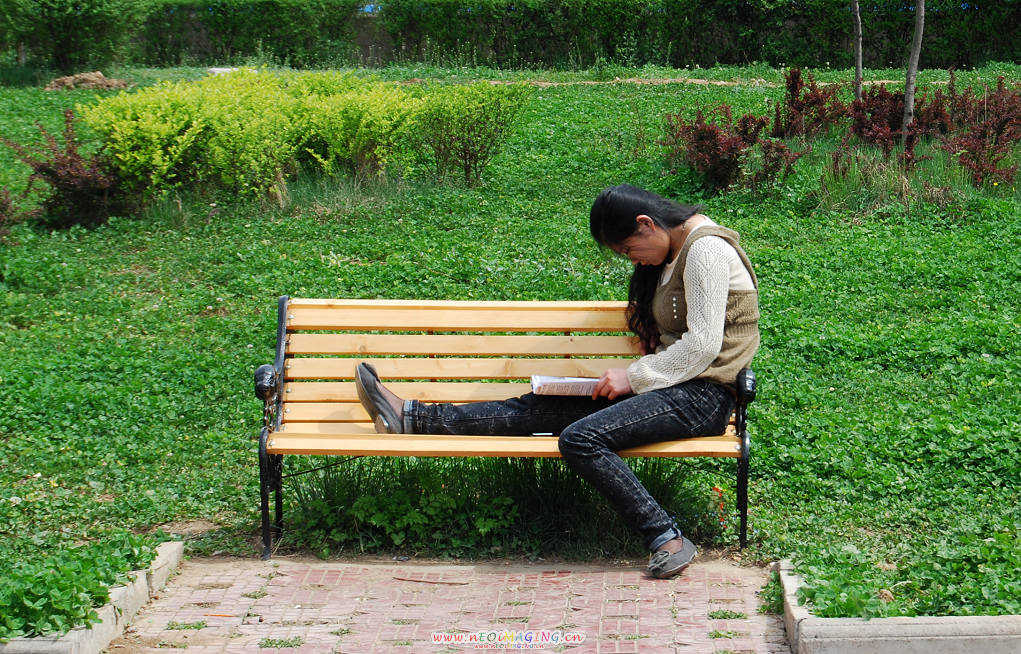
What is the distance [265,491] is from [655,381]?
161 cm

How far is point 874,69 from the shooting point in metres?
18.6

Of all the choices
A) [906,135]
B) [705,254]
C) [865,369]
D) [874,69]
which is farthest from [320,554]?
[874,69]

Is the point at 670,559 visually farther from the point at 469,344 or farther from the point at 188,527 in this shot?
the point at 188,527

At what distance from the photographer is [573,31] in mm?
19594

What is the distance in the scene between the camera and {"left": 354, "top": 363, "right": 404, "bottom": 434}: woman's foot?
4.53 metres

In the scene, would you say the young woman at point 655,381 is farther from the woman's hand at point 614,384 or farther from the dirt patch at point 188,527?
the dirt patch at point 188,527

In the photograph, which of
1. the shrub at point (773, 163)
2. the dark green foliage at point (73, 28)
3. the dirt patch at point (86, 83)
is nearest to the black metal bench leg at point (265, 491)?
the shrub at point (773, 163)

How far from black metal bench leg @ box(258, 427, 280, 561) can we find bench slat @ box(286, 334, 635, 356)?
0.62 m

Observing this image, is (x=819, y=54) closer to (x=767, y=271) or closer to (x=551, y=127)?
(x=551, y=127)

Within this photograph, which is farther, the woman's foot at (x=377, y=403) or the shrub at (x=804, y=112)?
the shrub at (x=804, y=112)

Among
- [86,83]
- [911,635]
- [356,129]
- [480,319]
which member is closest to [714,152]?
[356,129]

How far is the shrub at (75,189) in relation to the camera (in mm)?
9133

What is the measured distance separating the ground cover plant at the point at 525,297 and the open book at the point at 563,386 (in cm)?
37

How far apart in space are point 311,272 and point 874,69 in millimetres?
13768
